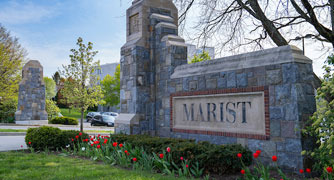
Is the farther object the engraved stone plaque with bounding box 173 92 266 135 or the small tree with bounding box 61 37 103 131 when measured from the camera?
the small tree with bounding box 61 37 103 131

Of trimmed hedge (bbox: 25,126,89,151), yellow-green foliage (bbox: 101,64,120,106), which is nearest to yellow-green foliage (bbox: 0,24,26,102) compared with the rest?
yellow-green foliage (bbox: 101,64,120,106)

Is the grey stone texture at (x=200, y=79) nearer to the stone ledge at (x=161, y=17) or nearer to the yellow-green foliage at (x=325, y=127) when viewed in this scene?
the stone ledge at (x=161, y=17)

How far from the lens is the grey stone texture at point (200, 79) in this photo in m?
4.96

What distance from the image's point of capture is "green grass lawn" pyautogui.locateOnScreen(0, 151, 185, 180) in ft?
15.5

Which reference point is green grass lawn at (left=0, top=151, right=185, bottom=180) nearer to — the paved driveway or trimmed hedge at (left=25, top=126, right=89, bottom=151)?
trimmed hedge at (left=25, top=126, right=89, bottom=151)

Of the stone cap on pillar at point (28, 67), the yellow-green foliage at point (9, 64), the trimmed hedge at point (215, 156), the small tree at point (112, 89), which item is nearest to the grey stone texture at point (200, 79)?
the trimmed hedge at point (215, 156)

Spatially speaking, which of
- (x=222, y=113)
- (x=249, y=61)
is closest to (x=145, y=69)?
(x=222, y=113)

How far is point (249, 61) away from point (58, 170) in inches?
169

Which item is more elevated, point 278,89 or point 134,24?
point 134,24

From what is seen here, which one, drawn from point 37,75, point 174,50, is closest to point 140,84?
point 174,50

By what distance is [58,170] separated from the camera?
5.33m

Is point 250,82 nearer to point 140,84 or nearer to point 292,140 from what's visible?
point 292,140

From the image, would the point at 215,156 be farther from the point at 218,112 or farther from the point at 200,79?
the point at 200,79

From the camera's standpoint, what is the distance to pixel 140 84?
8.62 m
